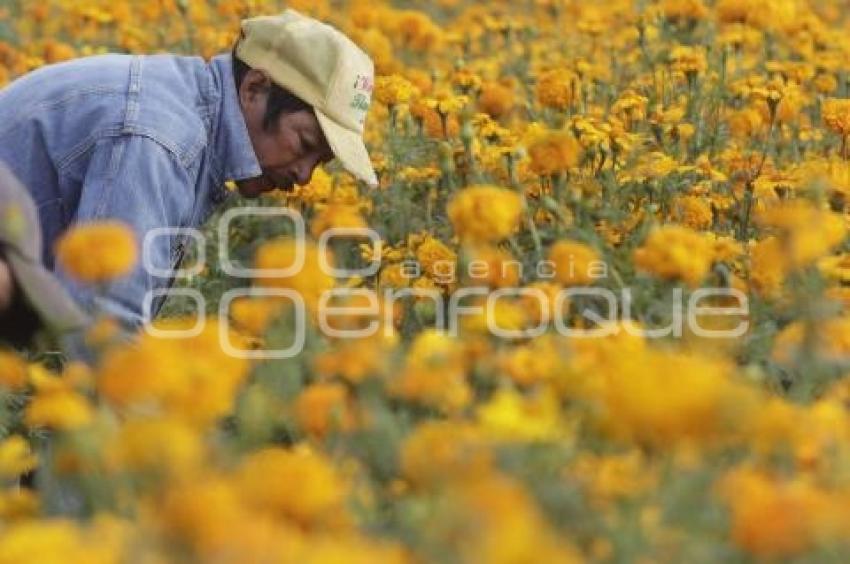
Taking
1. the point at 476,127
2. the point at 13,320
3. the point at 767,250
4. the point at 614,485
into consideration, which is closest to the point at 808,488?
the point at 614,485

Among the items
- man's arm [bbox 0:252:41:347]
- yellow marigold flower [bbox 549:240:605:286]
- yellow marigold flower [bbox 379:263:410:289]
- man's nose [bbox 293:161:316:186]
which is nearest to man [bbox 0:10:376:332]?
man's nose [bbox 293:161:316:186]

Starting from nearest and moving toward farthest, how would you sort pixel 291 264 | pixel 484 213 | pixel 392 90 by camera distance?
pixel 291 264 < pixel 484 213 < pixel 392 90

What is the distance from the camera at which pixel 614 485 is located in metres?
1.54

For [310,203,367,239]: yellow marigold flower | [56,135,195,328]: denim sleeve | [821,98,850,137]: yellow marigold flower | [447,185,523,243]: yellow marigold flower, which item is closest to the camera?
[447,185,523,243]: yellow marigold flower

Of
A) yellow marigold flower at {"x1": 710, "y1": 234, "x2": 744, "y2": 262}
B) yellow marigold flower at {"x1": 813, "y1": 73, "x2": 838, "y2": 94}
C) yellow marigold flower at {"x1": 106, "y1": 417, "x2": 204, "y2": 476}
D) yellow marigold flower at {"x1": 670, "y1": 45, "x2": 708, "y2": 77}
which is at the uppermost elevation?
yellow marigold flower at {"x1": 106, "y1": 417, "x2": 204, "y2": 476}

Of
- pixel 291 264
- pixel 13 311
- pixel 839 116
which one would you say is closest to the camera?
pixel 291 264

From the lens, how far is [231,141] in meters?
2.75

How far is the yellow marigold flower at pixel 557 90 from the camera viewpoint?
11.5ft

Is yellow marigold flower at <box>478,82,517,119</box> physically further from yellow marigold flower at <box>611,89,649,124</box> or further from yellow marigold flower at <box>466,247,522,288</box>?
yellow marigold flower at <box>466,247,522,288</box>

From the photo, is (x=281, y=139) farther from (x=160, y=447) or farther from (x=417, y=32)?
(x=417, y=32)

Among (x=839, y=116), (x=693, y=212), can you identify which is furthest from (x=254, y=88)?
(x=839, y=116)

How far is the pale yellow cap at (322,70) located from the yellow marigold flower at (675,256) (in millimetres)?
801

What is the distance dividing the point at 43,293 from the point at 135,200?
0.45 m

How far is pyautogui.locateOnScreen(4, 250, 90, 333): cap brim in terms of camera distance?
202 centimetres
